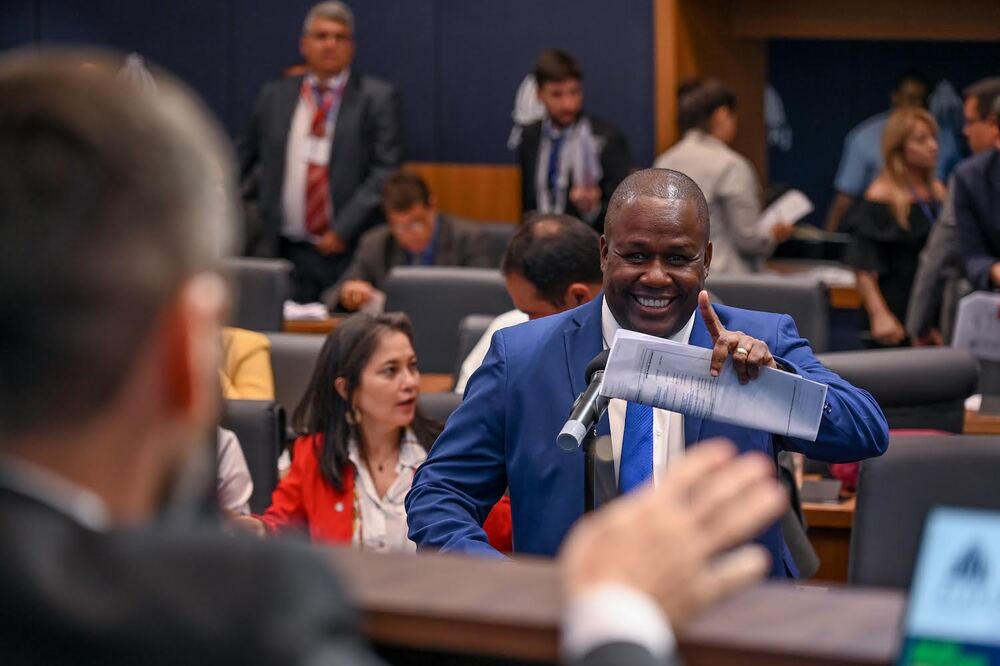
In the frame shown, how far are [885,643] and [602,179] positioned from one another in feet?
20.9

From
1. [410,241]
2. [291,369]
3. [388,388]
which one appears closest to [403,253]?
[410,241]

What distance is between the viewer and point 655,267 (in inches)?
95.2

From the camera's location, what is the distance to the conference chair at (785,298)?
487 cm

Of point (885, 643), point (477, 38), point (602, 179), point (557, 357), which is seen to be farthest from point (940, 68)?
point (885, 643)

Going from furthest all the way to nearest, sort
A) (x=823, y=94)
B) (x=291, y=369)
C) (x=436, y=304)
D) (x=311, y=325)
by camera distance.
Result: (x=823, y=94), (x=311, y=325), (x=436, y=304), (x=291, y=369)

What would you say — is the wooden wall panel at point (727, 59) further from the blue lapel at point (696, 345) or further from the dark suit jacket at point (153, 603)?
the dark suit jacket at point (153, 603)

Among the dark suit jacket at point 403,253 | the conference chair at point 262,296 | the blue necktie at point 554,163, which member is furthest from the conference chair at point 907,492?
the blue necktie at point 554,163

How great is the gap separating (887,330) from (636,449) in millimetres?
4468

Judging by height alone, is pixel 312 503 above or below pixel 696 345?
below

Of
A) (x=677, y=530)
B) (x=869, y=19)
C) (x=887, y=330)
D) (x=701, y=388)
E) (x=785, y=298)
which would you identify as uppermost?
(x=869, y=19)

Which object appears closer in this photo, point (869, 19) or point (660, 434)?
point (660, 434)

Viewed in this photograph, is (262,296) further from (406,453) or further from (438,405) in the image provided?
(406,453)

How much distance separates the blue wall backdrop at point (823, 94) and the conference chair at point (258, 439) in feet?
27.3

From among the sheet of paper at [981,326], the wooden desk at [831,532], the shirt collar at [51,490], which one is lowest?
the wooden desk at [831,532]
